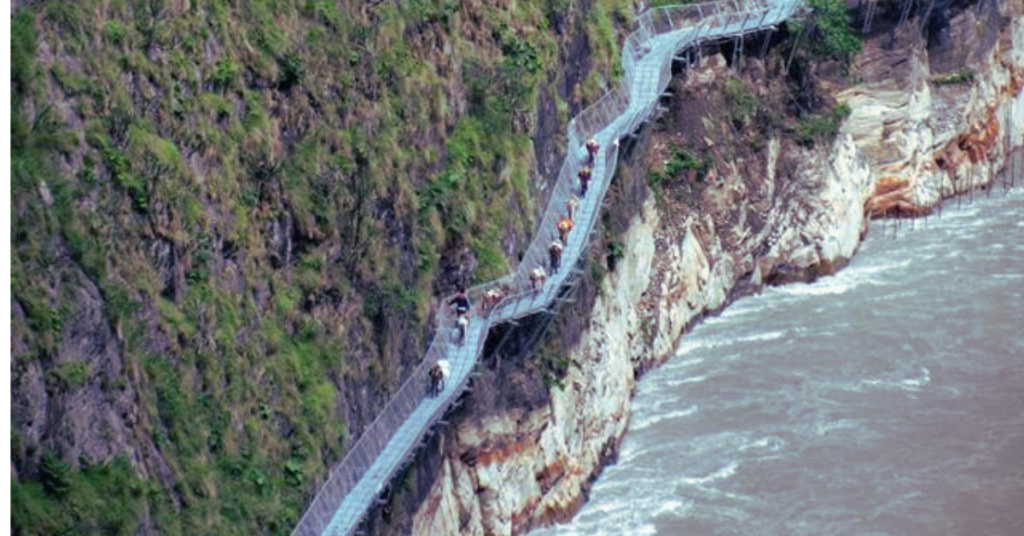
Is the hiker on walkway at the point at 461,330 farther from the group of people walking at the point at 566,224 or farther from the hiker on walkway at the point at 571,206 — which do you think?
the hiker on walkway at the point at 571,206

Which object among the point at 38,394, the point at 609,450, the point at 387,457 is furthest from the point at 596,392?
the point at 38,394

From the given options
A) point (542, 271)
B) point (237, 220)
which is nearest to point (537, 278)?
point (542, 271)

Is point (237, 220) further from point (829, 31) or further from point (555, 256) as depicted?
point (829, 31)

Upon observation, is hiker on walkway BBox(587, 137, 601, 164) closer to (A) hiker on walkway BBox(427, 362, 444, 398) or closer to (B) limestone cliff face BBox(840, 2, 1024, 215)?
(A) hiker on walkway BBox(427, 362, 444, 398)

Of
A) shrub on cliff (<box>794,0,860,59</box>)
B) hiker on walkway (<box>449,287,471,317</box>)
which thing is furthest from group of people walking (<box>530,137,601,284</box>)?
shrub on cliff (<box>794,0,860,59</box>)

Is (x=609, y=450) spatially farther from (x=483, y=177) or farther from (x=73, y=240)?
(x=73, y=240)
